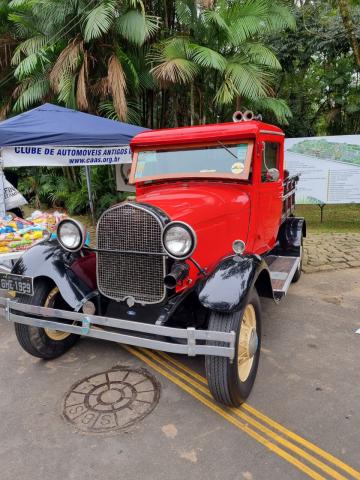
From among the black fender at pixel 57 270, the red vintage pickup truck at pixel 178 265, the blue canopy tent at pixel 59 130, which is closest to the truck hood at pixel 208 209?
the red vintage pickup truck at pixel 178 265

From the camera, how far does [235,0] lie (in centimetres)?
901

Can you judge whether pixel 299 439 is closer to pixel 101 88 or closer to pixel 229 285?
pixel 229 285

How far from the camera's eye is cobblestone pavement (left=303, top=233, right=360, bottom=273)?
646cm

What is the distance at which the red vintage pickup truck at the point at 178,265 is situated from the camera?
2744 mm

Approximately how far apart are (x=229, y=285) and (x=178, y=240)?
0.50m

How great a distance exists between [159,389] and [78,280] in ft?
3.77

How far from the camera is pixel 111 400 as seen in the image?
3041 millimetres

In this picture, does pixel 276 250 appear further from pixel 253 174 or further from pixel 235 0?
pixel 235 0

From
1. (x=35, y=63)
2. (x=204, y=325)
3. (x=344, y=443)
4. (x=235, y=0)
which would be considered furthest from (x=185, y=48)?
(x=344, y=443)

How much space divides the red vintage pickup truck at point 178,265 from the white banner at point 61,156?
2.59 m

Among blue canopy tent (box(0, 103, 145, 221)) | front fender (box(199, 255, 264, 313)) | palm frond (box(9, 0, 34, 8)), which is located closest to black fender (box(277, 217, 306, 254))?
front fender (box(199, 255, 264, 313))

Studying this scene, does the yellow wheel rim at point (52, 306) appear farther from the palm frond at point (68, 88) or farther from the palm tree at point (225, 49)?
the palm frond at point (68, 88)

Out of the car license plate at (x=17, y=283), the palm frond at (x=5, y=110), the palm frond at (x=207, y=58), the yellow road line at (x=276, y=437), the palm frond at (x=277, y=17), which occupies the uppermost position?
the palm frond at (x=277, y=17)

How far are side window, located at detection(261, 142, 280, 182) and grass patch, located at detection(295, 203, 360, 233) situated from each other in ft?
16.0
